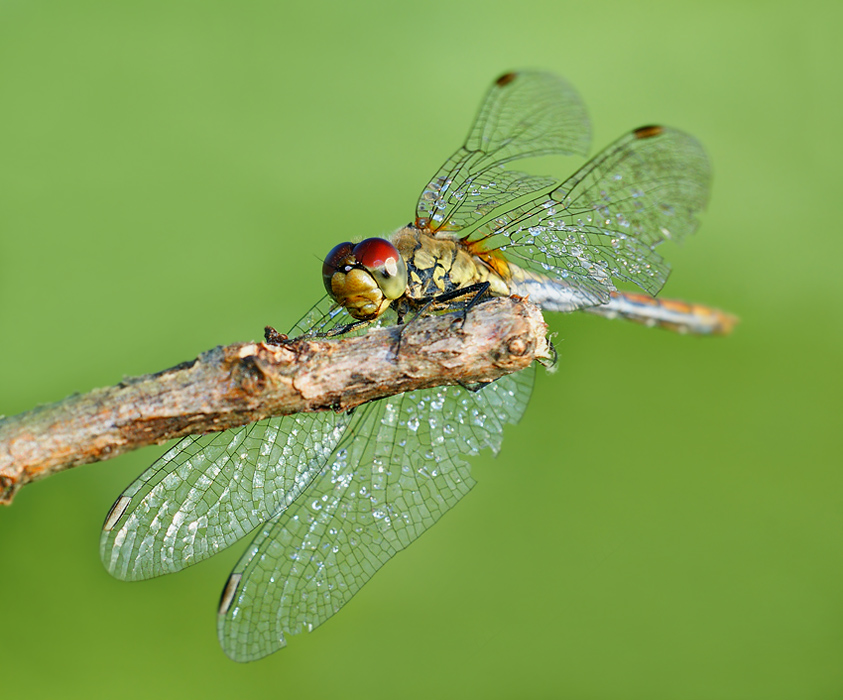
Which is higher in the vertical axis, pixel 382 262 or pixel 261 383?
pixel 382 262

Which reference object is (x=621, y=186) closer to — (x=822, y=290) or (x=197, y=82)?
(x=822, y=290)

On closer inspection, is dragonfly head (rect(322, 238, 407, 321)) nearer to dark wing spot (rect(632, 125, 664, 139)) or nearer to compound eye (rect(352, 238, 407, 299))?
compound eye (rect(352, 238, 407, 299))

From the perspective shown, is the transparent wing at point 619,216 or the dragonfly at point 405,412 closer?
the dragonfly at point 405,412

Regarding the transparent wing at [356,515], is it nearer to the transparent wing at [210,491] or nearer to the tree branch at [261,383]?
the transparent wing at [210,491]

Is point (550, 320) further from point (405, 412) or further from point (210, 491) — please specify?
point (210, 491)

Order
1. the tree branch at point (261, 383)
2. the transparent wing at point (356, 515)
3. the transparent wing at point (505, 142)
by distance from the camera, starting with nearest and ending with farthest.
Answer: the tree branch at point (261, 383), the transparent wing at point (356, 515), the transparent wing at point (505, 142)

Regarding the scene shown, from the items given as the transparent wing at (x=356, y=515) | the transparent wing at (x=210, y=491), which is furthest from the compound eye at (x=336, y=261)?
the transparent wing at (x=356, y=515)

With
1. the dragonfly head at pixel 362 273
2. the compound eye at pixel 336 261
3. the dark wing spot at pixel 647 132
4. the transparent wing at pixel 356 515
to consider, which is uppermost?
the compound eye at pixel 336 261

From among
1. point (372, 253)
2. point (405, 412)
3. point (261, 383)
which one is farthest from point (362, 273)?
point (261, 383)
